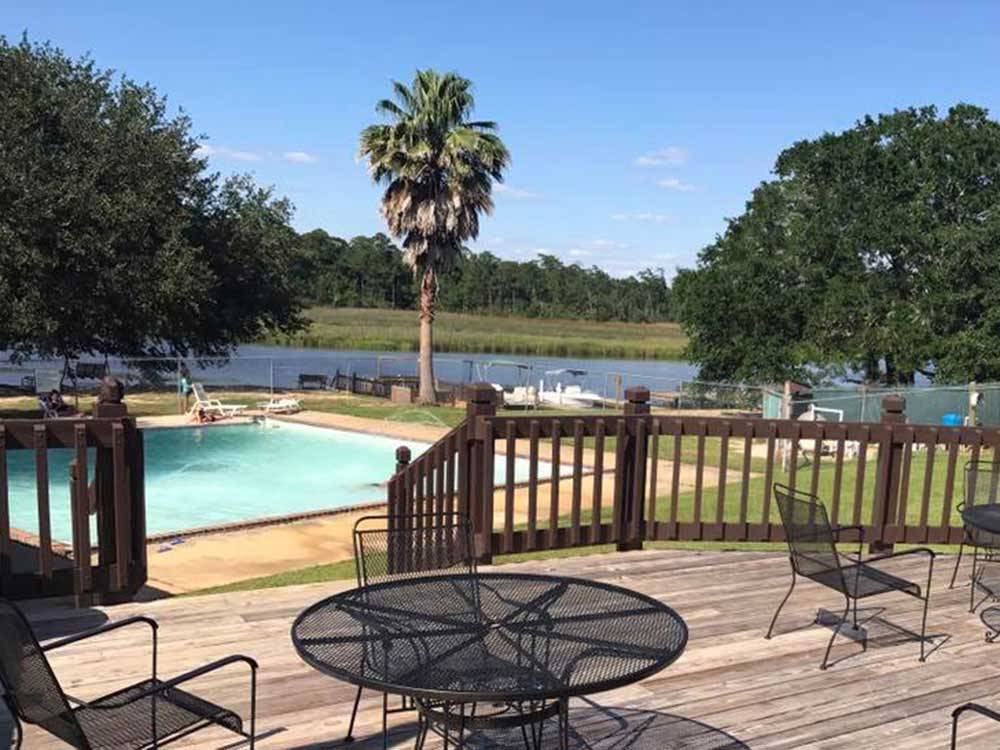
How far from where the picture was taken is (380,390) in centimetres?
2286

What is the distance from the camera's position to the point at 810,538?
3.68 m

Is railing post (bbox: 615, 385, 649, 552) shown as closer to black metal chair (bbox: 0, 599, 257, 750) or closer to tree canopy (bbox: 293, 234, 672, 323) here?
black metal chair (bbox: 0, 599, 257, 750)

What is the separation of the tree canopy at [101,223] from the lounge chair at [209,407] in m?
2.61

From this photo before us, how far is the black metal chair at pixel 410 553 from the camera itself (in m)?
3.06

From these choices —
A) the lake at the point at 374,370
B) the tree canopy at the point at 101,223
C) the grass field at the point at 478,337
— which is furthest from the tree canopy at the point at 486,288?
the tree canopy at the point at 101,223

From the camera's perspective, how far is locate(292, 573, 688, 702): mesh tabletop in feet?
6.63

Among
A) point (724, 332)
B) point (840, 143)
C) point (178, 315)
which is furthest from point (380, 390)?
point (840, 143)

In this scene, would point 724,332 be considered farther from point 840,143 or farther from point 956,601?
point 956,601

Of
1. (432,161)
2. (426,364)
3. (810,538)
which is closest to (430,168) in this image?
(432,161)

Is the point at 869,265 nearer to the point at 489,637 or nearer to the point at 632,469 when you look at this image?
the point at 632,469

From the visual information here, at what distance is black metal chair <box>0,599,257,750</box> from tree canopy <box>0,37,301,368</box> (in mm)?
17218

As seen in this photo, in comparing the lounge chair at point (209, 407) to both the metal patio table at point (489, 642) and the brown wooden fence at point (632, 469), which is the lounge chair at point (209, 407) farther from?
the metal patio table at point (489, 642)

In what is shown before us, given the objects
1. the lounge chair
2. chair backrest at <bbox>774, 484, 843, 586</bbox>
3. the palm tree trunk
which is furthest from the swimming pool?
chair backrest at <bbox>774, 484, 843, 586</bbox>

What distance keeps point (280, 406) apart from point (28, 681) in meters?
16.9
